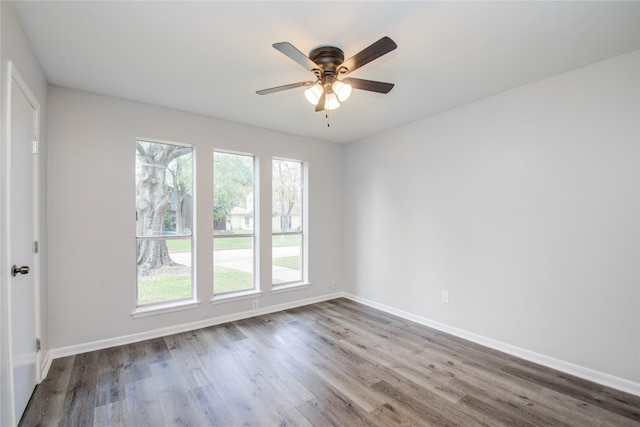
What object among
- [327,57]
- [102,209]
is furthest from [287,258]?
[327,57]

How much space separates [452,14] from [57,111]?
3.53 metres

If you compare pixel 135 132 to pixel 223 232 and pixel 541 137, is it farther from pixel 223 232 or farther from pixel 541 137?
pixel 541 137

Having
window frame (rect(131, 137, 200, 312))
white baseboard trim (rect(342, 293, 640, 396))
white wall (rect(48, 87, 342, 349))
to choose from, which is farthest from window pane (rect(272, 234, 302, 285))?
white baseboard trim (rect(342, 293, 640, 396))

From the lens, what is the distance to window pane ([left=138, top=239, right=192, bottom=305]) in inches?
133

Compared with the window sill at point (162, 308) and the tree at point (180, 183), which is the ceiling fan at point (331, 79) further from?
the window sill at point (162, 308)

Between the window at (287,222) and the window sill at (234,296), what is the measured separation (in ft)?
1.23

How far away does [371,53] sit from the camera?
5.89 ft

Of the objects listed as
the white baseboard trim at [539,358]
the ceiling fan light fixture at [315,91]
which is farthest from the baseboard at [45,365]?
the white baseboard trim at [539,358]

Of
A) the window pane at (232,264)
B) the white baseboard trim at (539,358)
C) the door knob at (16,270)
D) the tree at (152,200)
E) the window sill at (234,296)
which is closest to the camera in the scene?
the door knob at (16,270)

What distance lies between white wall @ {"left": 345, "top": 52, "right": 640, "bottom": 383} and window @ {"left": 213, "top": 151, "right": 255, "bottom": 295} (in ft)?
6.72

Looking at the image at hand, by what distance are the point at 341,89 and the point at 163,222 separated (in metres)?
2.62

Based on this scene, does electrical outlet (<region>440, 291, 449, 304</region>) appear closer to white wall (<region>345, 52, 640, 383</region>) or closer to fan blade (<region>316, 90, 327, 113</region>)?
white wall (<region>345, 52, 640, 383</region>)

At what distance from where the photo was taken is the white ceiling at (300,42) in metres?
1.83

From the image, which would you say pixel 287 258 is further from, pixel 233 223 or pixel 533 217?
pixel 533 217
